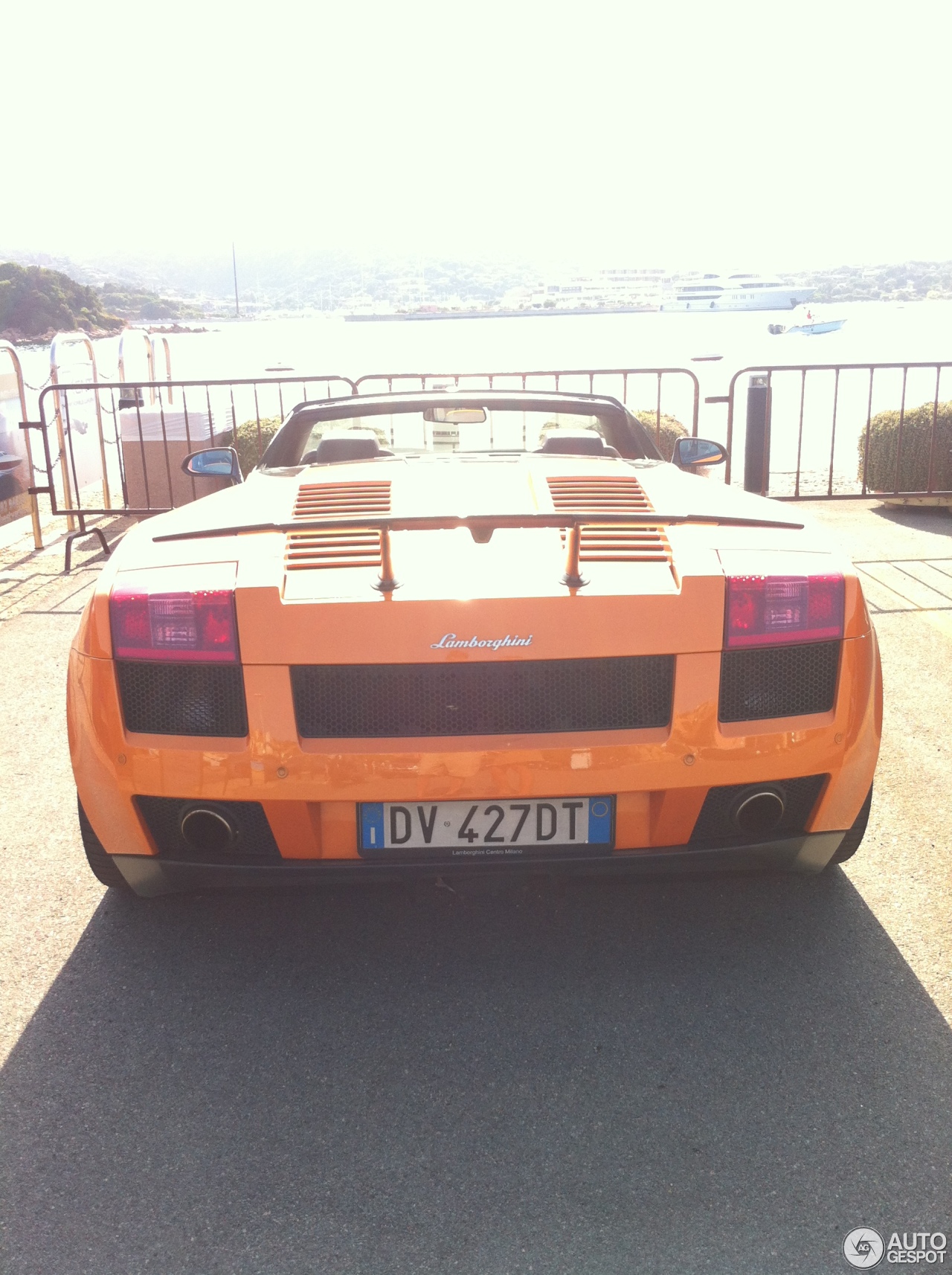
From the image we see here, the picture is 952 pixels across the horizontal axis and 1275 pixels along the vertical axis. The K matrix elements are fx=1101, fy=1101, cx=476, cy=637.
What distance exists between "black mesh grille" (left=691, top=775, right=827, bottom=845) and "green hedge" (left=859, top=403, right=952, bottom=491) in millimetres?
7494

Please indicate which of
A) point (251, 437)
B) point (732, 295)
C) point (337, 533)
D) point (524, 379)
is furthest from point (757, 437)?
point (732, 295)

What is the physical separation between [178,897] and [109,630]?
986mm

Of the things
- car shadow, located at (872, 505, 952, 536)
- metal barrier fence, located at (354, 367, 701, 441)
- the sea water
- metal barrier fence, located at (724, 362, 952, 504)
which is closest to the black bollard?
metal barrier fence, located at (724, 362, 952, 504)

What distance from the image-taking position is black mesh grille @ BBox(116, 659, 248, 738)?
7.52ft

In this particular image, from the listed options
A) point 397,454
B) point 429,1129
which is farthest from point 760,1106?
point 397,454

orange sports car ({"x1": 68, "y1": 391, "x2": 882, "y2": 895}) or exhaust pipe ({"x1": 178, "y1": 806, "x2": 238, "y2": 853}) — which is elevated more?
orange sports car ({"x1": 68, "y1": 391, "x2": 882, "y2": 895})

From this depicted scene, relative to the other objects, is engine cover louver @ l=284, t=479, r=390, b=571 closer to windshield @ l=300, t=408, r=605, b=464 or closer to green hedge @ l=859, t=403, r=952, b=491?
windshield @ l=300, t=408, r=605, b=464

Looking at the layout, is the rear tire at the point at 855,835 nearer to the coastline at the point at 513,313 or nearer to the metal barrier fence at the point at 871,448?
the metal barrier fence at the point at 871,448

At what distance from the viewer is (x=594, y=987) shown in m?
2.59

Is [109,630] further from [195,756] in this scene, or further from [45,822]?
[45,822]

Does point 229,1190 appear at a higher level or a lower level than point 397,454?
lower

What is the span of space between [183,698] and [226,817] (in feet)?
0.88

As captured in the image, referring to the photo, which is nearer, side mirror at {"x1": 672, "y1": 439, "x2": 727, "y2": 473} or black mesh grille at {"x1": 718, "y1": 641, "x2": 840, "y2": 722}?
black mesh grille at {"x1": 718, "y1": 641, "x2": 840, "y2": 722}

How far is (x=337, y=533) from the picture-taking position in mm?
2525
